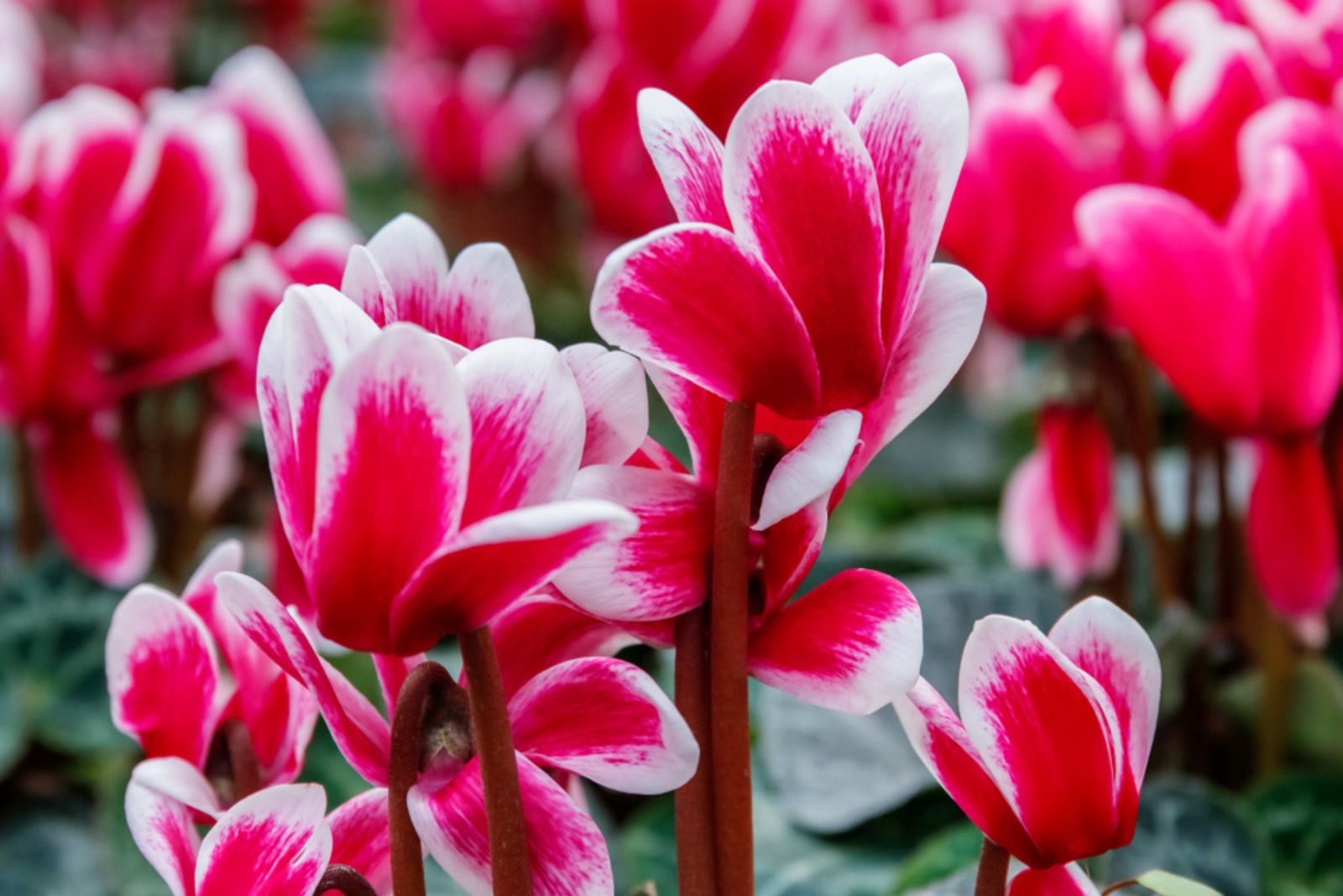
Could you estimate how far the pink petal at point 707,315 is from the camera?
31cm

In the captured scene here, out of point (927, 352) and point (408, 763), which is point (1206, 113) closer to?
point (927, 352)

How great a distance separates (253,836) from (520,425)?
0.12 meters

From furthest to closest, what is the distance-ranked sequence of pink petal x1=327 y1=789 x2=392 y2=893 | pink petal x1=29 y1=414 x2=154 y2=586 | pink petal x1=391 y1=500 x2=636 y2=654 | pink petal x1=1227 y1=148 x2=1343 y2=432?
1. pink petal x1=29 y1=414 x2=154 y2=586
2. pink petal x1=1227 y1=148 x2=1343 y2=432
3. pink petal x1=327 y1=789 x2=392 y2=893
4. pink petal x1=391 y1=500 x2=636 y2=654

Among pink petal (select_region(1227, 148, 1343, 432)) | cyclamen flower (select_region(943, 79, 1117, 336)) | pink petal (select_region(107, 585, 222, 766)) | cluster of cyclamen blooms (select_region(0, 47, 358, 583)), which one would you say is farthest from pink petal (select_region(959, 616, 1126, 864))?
cluster of cyclamen blooms (select_region(0, 47, 358, 583))

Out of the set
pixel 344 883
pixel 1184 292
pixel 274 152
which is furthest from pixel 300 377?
pixel 274 152

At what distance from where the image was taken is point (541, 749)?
1.15 ft

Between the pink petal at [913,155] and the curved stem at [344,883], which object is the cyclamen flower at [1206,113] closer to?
the pink petal at [913,155]

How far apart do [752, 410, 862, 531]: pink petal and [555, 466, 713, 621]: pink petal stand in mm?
22

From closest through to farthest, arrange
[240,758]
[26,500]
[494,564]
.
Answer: [494,564] < [240,758] < [26,500]

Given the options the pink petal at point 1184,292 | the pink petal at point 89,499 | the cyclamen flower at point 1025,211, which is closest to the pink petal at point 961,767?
the pink petal at point 1184,292

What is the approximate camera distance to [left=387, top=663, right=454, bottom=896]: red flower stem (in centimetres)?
34

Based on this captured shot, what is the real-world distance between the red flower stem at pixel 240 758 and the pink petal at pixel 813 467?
17 cm

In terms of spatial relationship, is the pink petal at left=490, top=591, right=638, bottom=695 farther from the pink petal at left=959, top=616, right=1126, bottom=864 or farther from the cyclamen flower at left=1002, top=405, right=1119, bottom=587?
the cyclamen flower at left=1002, top=405, right=1119, bottom=587

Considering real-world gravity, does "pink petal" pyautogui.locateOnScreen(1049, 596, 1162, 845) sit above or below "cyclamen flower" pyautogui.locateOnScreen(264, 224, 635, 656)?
below
